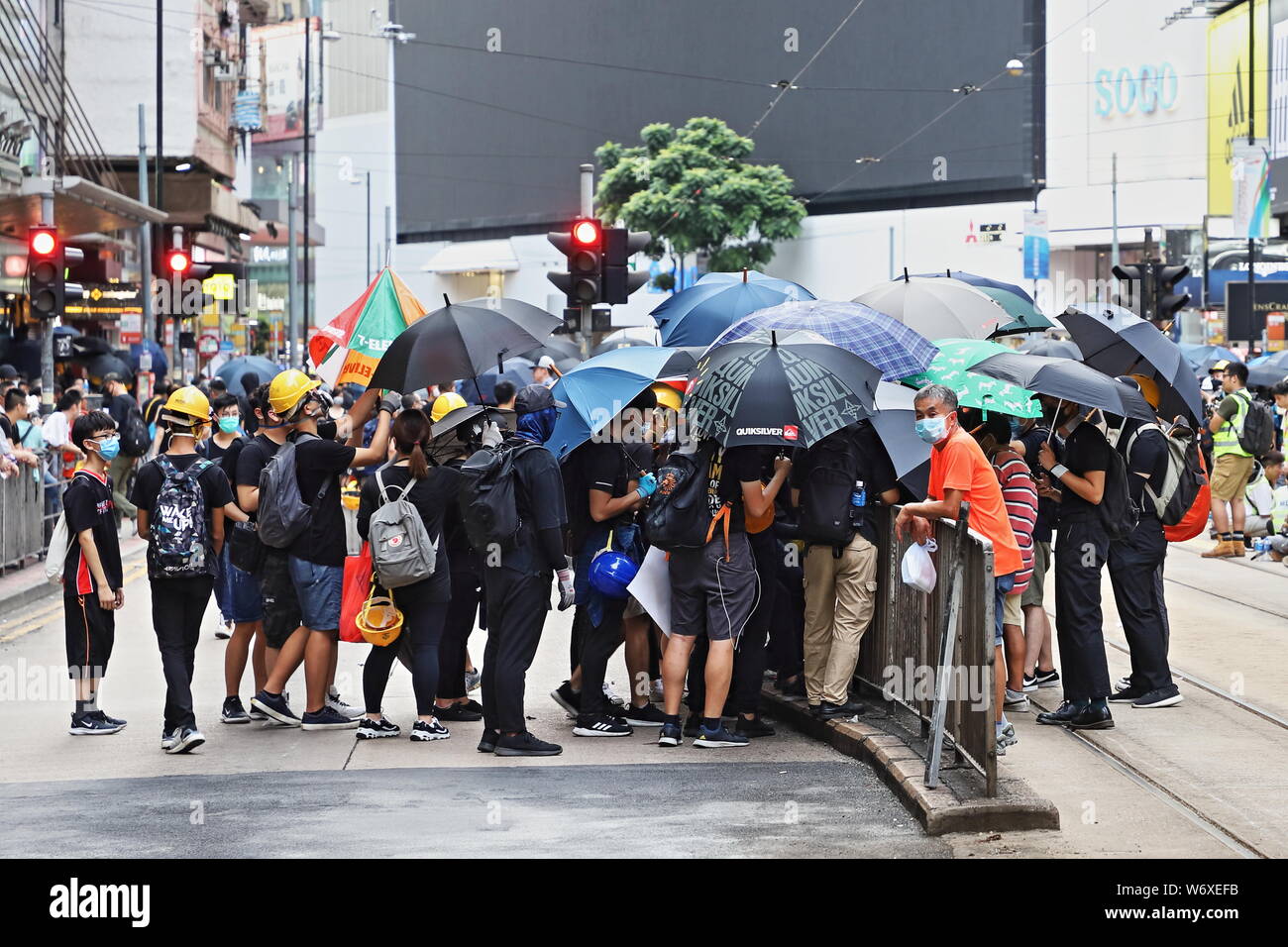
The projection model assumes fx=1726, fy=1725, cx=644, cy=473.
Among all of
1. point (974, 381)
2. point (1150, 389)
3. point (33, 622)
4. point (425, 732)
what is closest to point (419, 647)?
point (425, 732)

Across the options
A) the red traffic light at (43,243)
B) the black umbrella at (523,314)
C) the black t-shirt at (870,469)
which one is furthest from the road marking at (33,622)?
the black t-shirt at (870,469)

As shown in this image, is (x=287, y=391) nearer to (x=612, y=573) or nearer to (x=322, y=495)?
(x=322, y=495)

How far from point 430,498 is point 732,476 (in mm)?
1593

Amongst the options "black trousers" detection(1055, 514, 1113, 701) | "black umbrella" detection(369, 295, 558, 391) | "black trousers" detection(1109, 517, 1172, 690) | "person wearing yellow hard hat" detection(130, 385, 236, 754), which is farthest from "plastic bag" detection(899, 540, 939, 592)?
"person wearing yellow hard hat" detection(130, 385, 236, 754)

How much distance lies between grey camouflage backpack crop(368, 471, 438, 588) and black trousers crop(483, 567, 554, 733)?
36 centimetres

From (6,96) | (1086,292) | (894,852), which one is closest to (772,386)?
(894,852)

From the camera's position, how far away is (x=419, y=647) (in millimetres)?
8867

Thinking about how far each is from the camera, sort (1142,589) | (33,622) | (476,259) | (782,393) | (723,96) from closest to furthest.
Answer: (782,393), (1142,589), (33,622), (723,96), (476,259)

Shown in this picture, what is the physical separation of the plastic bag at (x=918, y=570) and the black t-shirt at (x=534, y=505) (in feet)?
5.91

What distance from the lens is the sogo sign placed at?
62438 millimetres

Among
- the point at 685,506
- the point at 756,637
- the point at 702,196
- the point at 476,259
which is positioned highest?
the point at 702,196

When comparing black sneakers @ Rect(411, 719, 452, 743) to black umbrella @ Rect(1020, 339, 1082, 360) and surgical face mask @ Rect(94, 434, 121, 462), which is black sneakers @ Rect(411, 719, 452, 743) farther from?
black umbrella @ Rect(1020, 339, 1082, 360)

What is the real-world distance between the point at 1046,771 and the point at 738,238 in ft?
201

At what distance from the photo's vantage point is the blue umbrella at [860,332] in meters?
8.50
